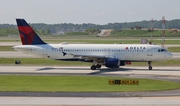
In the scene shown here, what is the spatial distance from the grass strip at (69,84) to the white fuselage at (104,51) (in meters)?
12.2

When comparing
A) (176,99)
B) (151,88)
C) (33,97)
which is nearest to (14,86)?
(33,97)

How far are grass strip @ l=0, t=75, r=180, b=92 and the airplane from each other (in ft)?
35.8

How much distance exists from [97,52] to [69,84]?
1949 cm

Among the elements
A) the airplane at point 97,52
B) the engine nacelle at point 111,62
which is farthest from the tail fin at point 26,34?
the engine nacelle at point 111,62

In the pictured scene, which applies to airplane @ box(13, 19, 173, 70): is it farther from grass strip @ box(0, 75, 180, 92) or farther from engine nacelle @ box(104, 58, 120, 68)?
grass strip @ box(0, 75, 180, 92)

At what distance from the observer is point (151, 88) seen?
39531 millimetres

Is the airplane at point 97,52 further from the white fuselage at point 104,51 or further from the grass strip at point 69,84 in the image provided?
the grass strip at point 69,84

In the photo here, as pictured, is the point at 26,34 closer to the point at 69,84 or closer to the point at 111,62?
the point at 111,62

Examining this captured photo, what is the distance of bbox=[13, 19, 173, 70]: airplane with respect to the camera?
198ft

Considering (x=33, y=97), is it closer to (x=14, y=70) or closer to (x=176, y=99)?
(x=176, y=99)

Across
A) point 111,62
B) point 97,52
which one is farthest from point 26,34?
point 111,62

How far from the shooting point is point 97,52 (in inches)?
2440

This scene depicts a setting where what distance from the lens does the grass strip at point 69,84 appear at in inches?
1522

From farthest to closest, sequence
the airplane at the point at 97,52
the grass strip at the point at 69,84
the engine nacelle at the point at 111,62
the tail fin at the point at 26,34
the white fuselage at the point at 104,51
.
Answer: the tail fin at the point at 26,34, the white fuselage at the point at 104,51, the airplane at the point at 97,52, the engine nacelle at the point at 111,62, the grass strip at the point at 69,84
